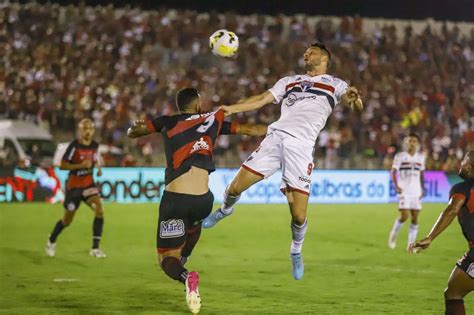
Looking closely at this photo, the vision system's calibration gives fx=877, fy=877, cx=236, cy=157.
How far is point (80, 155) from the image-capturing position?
1545 centimetres

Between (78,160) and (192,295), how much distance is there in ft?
25.2

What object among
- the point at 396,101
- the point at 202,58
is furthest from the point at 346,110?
the point at 202,58

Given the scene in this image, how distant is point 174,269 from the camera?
8.77m

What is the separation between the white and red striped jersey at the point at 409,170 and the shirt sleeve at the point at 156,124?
1014cm

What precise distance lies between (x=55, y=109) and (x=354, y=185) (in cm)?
1043

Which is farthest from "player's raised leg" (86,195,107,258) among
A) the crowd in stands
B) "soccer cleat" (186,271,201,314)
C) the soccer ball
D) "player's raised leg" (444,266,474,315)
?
the crowd in stands

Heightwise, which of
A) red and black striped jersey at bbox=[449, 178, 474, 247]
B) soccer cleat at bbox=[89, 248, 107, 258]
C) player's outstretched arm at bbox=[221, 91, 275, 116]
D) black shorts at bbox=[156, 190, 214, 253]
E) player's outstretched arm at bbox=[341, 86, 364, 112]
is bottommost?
soccer cleat at bbox=[89, 248, 107, 258]

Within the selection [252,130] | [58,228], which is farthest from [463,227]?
[58,228]

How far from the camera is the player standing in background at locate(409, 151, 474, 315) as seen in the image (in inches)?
311

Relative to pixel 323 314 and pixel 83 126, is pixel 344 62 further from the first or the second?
pixel 323 314

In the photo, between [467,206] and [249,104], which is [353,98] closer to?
[249,104]

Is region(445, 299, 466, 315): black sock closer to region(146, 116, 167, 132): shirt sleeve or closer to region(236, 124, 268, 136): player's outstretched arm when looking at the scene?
region(236, 124, 268, 136): player's outstretched arm

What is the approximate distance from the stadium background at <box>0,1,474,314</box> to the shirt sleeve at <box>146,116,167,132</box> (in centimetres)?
604

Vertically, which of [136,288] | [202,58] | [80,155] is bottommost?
[136,288]
